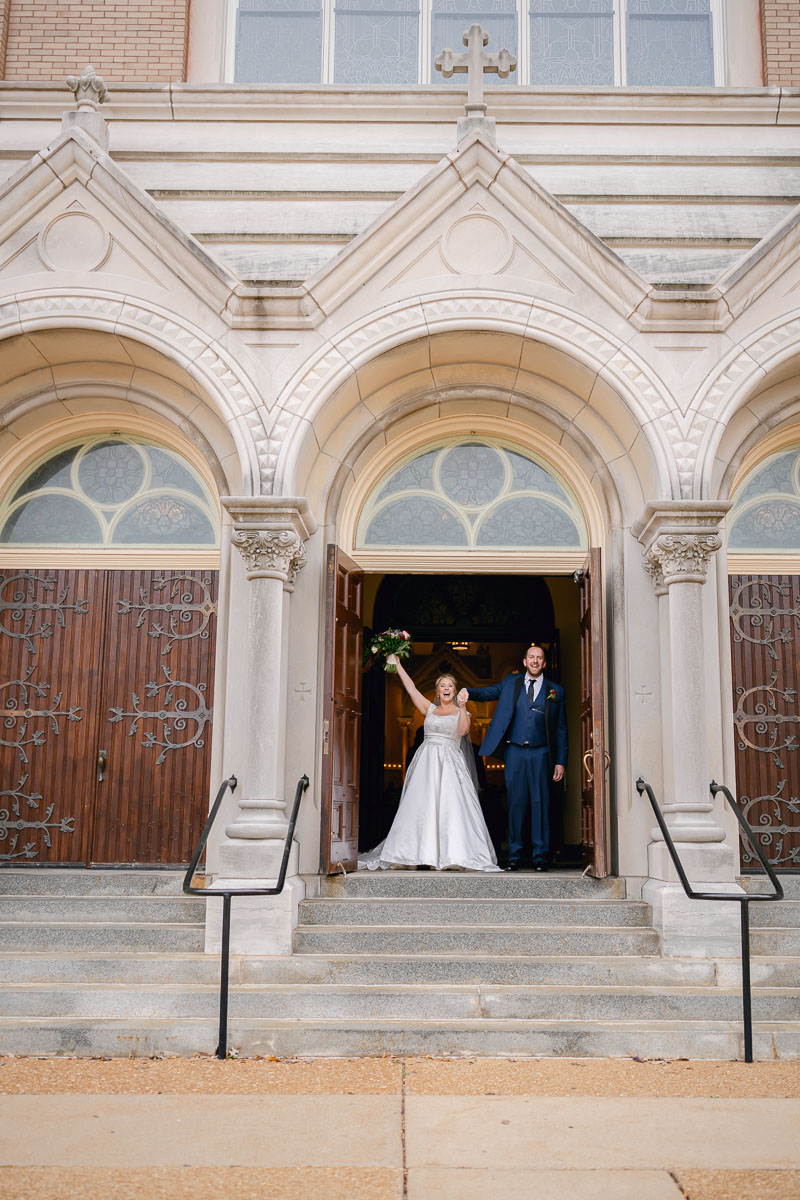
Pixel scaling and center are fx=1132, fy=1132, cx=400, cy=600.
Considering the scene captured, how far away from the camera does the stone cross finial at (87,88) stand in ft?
30.2

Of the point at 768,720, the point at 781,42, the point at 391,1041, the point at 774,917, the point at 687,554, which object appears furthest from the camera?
the point at 781,42

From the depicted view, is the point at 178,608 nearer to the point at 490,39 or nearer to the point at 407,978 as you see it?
the point at 407,978

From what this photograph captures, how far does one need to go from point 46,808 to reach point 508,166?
6.24 meters

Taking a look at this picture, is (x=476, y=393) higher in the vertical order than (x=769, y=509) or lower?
higher

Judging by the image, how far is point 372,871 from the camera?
364 inches

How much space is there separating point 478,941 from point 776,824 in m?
2.95

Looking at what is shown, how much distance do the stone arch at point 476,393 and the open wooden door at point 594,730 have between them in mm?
703

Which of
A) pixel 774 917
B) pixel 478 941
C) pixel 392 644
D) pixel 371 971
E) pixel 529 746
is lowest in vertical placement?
pixel 371 971

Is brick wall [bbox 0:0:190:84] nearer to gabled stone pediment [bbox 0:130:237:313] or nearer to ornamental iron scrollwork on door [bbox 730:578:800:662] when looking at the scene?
gabled stone pediment [bbox 0:130:237:313]

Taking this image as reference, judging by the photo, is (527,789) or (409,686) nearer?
(409,686)

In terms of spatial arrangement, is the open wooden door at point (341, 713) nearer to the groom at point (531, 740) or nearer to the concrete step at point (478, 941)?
the concrete step at point (478, 941)

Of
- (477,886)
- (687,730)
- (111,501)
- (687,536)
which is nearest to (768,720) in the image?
(687,730)

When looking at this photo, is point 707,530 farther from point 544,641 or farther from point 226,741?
point 544,641

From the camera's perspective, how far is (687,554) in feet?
26.7
